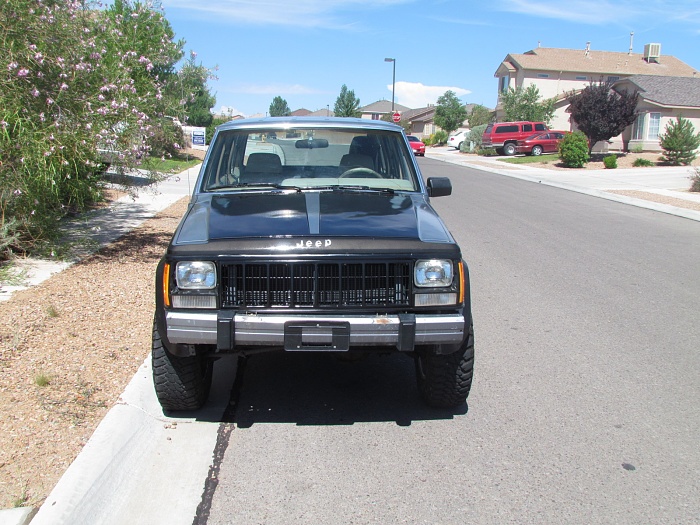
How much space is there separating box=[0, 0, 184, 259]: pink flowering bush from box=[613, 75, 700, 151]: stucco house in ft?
117

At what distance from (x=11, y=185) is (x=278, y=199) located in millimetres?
3945

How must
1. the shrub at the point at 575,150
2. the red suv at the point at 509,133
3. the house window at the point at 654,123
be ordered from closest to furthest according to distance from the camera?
Result: the shrub at the point at 575,150 → the house window at the point at 654,123 → the red suv at the point at 509,133

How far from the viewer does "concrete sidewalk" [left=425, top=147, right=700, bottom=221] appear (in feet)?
55.6

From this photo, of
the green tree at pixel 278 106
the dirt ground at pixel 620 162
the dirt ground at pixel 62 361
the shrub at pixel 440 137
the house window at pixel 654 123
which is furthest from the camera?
the green tree at pixel 278 106

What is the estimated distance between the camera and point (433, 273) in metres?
3.83

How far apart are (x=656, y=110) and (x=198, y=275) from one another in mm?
39854

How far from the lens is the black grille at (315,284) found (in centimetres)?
378

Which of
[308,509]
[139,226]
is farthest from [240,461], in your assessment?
[139,226]

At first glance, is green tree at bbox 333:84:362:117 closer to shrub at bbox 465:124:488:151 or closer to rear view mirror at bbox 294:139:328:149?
shrub at bbox 465:124:488:151

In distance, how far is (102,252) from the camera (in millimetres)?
8922

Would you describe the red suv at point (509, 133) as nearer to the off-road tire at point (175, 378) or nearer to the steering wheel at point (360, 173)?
the steering wheel at point (360, 173)

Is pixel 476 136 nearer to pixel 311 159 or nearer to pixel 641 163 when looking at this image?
pixel 641 163

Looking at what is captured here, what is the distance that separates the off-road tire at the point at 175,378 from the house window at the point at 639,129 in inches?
1558

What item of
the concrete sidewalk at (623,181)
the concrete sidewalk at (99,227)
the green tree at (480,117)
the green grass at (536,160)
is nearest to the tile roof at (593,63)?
the green tree at (480,117)
